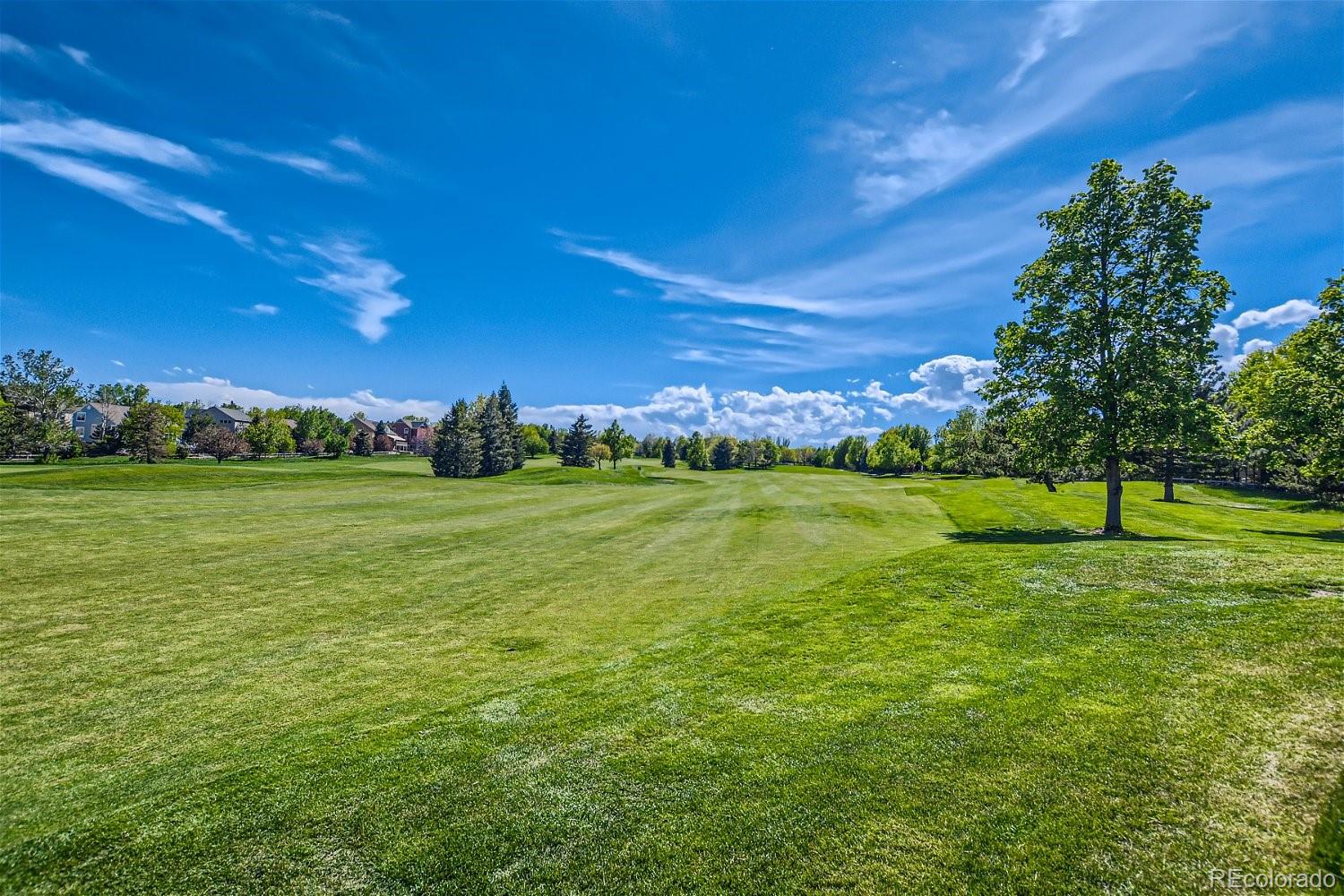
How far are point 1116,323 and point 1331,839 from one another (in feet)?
71.2

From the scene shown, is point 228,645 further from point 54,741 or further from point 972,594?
point 972,594

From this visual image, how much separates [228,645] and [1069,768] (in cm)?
1188

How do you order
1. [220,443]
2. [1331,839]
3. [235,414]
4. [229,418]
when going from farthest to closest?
[235,414] → [229,418] → [220,443] → [1331,839]

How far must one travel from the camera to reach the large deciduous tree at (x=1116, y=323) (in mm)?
18312

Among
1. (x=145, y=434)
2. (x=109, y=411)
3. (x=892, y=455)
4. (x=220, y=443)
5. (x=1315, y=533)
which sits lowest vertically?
(x=1315, y=533)

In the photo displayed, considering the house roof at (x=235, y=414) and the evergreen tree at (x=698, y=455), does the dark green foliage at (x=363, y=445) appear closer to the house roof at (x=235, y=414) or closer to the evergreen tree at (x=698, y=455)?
the house roof at (x=235, y=414)

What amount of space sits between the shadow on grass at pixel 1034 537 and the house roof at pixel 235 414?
122 m

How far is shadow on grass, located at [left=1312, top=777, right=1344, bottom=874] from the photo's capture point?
137 inches

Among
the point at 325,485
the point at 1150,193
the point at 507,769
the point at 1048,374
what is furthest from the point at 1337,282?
the point at 325,485

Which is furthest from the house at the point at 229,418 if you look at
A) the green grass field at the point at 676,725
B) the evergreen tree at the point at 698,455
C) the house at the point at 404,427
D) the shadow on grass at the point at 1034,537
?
the shadow on grass at the point at 1034,537

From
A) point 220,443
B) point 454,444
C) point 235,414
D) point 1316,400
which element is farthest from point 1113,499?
point 235,414

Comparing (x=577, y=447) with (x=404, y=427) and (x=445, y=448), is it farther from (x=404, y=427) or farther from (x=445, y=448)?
(x=404, y=427)

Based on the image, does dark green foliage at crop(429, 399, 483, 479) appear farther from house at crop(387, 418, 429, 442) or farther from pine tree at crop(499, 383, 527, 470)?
house at crop(387, 418, 429, 442)

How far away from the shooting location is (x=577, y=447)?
81.7 meters
